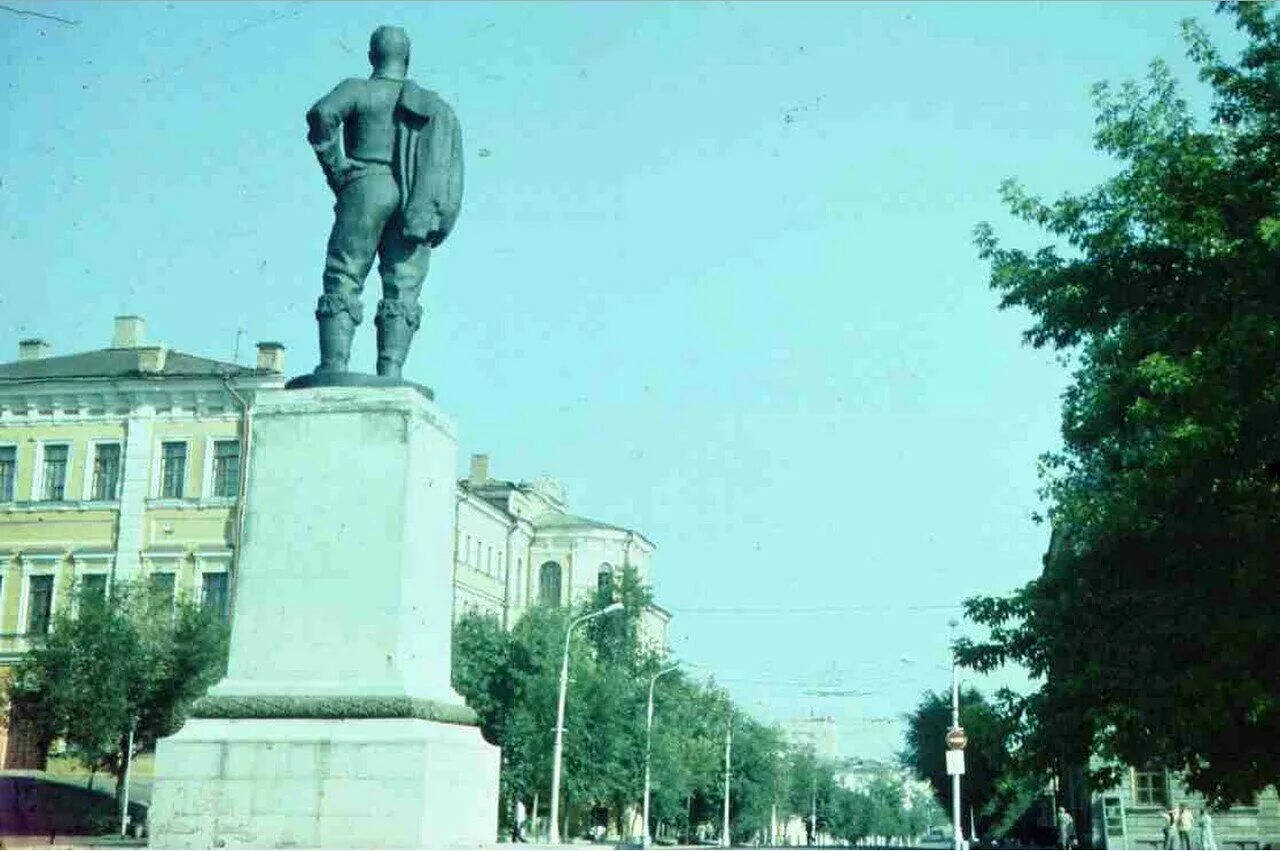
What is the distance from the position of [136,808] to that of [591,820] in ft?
69.3

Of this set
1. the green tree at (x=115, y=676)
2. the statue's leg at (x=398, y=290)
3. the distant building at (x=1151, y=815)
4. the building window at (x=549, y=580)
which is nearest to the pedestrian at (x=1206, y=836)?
the distant building at (x=1151, y=815)

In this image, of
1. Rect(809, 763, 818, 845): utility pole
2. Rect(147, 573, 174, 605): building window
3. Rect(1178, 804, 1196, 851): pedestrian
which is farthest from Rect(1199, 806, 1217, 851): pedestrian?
Rect(809, 763, 818, 845): utility pole

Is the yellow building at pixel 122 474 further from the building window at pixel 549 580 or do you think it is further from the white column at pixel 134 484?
the building window at pixel 549 580

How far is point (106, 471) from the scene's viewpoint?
4784cm

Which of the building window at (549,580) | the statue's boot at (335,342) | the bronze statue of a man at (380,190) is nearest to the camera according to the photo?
the statue's boot at (335,342)

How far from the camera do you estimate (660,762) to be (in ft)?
171

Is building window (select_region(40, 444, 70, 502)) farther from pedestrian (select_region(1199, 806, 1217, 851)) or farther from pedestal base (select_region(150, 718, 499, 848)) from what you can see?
pedestal base (select_region(150, 718, 499, 848))

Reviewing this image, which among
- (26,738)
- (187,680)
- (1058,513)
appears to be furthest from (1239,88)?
(26,738)

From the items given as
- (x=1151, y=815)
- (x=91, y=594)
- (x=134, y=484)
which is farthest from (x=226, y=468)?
(x=1151, y=815)

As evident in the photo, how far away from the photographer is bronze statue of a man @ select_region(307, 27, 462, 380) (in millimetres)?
10742

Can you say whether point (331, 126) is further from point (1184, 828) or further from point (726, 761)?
point (726, 761)

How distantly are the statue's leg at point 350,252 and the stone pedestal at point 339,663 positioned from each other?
61 centimetres

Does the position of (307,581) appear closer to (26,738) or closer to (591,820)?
(26,738)

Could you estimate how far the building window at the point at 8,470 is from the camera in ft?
157
